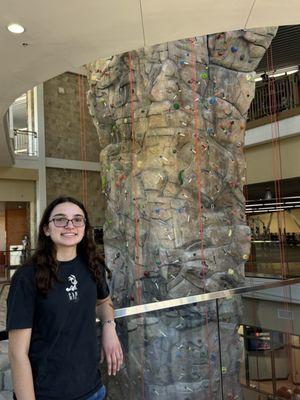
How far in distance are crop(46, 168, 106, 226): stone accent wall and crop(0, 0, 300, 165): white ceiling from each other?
947 centimetres

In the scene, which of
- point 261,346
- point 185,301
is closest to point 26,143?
point 261,346

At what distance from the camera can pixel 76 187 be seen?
47.1ft

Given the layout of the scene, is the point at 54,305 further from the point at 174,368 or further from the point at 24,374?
the point at 174,368

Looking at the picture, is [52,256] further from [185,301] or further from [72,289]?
[185,301]

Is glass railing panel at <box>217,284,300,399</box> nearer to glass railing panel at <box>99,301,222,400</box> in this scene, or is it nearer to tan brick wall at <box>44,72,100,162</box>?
glass railing panel at <box>99,301,222,400</box>

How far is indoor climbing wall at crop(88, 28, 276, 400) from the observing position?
7.26 metres

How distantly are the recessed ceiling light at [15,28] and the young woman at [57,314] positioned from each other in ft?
8.28

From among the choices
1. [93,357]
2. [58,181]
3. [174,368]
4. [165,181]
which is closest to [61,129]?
[58,181]

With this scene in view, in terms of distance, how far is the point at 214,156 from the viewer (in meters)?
7.71

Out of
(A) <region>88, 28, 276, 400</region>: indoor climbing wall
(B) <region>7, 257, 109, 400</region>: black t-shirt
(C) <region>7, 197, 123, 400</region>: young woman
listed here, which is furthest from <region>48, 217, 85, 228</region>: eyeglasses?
(A) <region>88, 28, 276, 400</region>: indoor climbing wall

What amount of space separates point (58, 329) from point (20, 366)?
0.15m

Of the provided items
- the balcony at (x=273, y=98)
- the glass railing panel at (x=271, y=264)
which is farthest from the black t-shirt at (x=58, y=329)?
the balcony at (x=273, y=98)

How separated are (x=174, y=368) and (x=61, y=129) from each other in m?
12.1

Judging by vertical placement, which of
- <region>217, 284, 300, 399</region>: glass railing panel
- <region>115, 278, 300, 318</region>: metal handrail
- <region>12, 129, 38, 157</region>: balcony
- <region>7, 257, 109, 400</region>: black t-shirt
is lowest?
<region>217, 284, 300, 399</region>: glass railing panel
